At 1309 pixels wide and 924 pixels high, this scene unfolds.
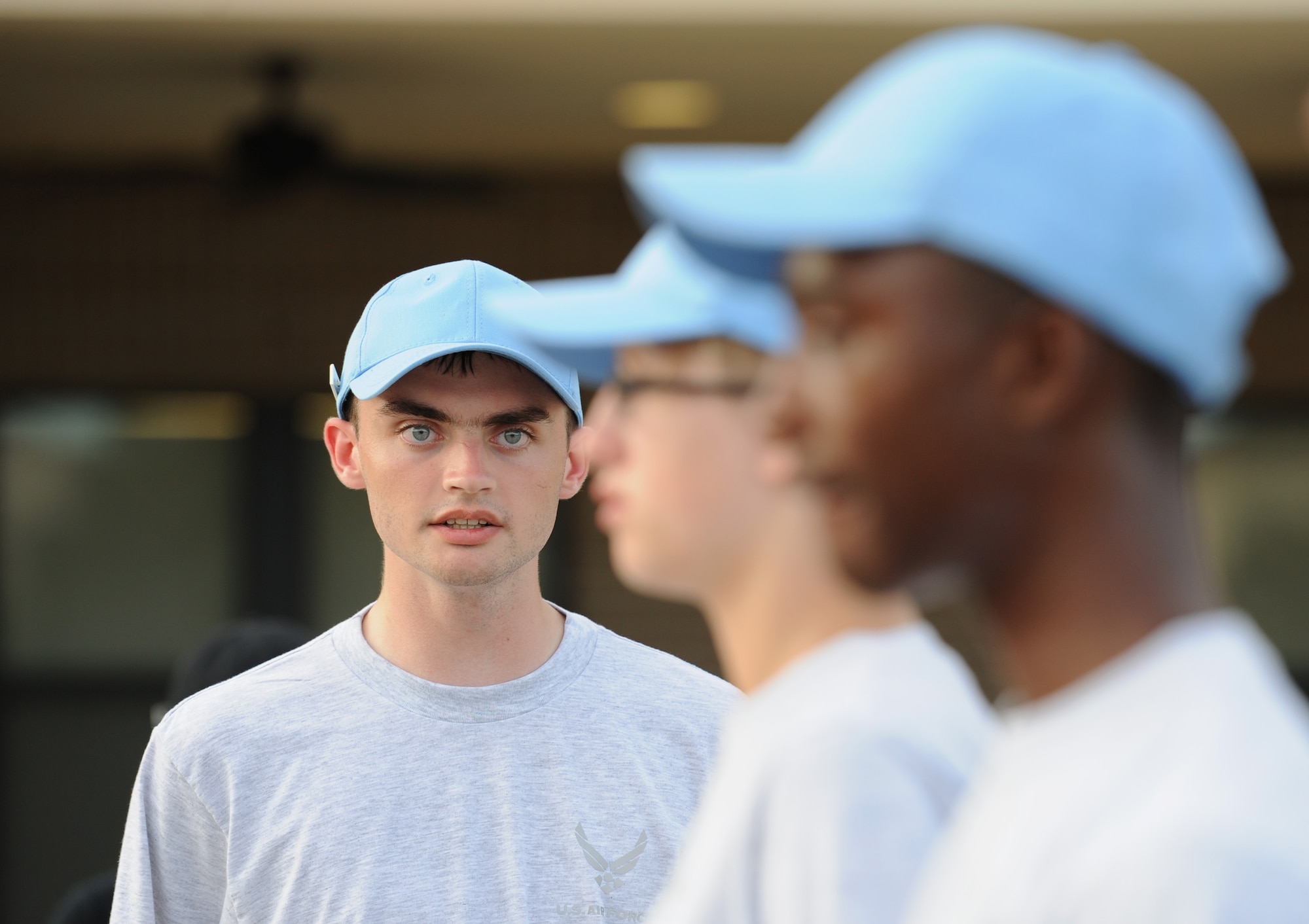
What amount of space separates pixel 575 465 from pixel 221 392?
5.82 metres

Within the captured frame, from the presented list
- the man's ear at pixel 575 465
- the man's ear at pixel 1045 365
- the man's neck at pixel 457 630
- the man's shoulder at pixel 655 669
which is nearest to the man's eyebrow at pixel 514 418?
the man's ear at pixel 575 465

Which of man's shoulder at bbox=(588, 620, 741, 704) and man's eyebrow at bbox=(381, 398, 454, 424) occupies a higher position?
man's eyebrow at bbox=(381, 398, 454, 424)

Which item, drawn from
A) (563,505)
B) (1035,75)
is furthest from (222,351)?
(1035,75)

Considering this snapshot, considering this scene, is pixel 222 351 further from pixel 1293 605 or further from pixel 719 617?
pixel 719 617

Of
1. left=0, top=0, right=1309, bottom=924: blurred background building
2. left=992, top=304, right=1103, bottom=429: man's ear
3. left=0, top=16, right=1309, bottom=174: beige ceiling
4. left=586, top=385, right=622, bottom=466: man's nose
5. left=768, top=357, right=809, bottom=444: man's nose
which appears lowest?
left=0, top=0, right=1309, bottom=924: blurred background building

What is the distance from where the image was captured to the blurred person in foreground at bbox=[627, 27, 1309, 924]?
97cm

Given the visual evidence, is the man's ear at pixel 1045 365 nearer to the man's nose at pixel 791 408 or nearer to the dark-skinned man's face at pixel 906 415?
the dark-skinned man's face at pixel 906 415

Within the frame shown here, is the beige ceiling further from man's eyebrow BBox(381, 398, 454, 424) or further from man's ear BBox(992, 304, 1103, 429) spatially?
man's ear BBox(992, 304, 1103, 429)

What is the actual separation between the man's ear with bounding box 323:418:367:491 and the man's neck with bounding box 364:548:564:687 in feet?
0.48

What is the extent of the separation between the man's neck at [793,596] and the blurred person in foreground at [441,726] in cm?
92

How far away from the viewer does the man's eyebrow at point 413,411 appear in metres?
2.36

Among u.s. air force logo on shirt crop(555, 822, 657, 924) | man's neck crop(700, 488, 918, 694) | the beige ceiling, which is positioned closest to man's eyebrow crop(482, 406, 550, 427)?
u.s. air force logo on shirt crop(555, 822, 657, 924)

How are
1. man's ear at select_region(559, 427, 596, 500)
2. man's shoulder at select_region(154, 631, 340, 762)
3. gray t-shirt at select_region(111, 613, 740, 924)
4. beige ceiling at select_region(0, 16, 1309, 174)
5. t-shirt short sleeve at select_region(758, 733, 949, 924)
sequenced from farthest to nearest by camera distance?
beige ceiling at select_region(0, 16, 1309, 174)
man's ear at select_region(559, 427, 596, 500)
man's shoulder at select_region(154, 631, 340, 762)
gray t-shirt at select_region(111, 613, 740, 924)
t-shirt short sleeve at select_region(758, 733, 949, 924)

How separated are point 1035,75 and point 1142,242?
0.12 meters
